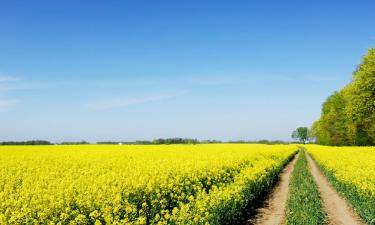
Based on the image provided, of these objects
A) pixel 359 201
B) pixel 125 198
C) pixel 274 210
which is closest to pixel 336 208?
pixel 359 201

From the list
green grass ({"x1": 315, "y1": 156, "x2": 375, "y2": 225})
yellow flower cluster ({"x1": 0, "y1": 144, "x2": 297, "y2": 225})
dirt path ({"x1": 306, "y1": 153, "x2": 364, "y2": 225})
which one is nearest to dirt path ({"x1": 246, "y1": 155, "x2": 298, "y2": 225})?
yellow flower cluster ({"x1": 0, "y1": 144, "x2": 297, "y2": 225})

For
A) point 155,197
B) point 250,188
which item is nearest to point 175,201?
point 155,197

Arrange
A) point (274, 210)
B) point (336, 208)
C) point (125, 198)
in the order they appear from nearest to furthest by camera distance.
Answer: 1. point (125, 198)
2. point (274, 210)
3. point (336, 208)

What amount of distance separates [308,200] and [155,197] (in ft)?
22.6

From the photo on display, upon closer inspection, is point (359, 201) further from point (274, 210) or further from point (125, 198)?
point (125, 198)

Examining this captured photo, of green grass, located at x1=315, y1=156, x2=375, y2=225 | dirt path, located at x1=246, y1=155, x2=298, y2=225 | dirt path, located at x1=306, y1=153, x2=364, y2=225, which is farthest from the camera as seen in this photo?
dirt path, located at x1=306, y1=153, x2=364, y2=225

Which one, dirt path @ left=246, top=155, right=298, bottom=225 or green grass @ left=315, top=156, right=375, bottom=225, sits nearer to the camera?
green grass @ left=315, top=156, right=375, bottom=225

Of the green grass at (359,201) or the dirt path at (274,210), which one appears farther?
the dirt path at (274,210)

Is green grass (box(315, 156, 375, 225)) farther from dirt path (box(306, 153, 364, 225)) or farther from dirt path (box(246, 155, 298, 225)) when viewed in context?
dirt path (box(246, 155, 298, 225))

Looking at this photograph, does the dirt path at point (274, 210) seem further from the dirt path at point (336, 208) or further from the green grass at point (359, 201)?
the green grass at point (359, 201)

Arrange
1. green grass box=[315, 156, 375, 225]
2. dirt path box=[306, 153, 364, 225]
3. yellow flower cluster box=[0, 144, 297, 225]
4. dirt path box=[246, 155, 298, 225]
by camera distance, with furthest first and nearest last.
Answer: dirt path box=[306, 153, 364, 225], dirt path box=[246, 155, 298, 225], green grass box=[315, 156, 375, 225], yellow flower cluster box=[0, 144, 297, 225]

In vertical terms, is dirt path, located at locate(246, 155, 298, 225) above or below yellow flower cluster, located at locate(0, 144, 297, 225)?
below

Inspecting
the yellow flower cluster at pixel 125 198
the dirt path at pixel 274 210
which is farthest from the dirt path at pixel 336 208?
the yellow flower cluster at pixel 125 198

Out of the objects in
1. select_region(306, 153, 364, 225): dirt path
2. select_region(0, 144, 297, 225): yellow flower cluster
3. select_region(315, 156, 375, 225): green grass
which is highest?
select_region(0, 144, 297, 225): yellow flower cluster
